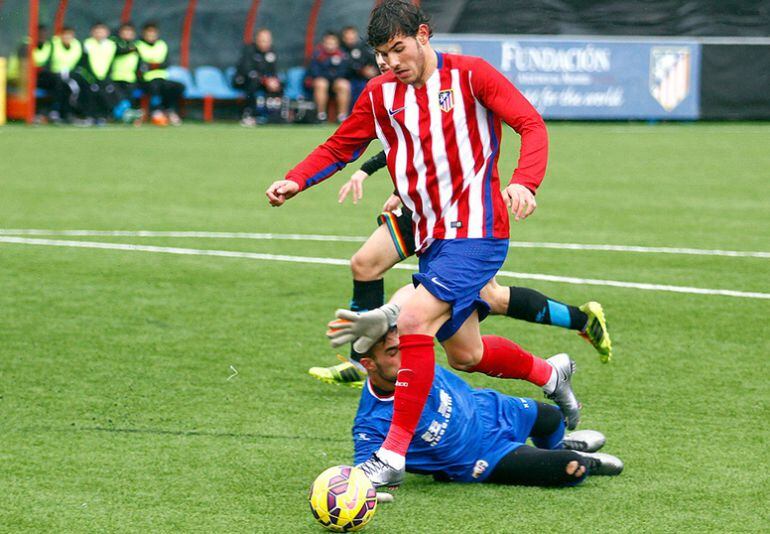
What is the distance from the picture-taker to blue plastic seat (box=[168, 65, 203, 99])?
27530 millimetres

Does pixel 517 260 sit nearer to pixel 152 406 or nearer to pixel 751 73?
pixel 152 406

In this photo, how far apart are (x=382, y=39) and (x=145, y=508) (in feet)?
6.25

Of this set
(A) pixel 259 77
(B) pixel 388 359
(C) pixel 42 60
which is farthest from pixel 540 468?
(A) pixel 259 77

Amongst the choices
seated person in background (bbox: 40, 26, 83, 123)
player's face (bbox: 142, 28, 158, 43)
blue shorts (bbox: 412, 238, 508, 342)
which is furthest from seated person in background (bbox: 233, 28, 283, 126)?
blue shorts (bbox: 412, 238, 508, 342)

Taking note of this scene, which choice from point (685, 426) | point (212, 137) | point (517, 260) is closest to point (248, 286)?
point (517, 260)

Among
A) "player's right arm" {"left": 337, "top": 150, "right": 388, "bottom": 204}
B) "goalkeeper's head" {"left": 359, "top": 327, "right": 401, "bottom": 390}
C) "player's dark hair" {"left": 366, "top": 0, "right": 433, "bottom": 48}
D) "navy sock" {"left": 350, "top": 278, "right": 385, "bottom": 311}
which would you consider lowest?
"navy sock" {"left": 350, "top": 278, "right": 385, "bottom": 311}

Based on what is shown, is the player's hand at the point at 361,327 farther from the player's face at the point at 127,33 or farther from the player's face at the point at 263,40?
Answer: the player's face at the point at 263,40

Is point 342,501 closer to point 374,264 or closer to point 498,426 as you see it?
point 498,426

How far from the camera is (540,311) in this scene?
641cm

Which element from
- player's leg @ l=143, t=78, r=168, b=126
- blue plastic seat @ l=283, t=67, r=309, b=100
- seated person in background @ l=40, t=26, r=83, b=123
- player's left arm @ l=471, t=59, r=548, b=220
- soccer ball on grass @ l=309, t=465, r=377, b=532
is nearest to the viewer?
soccer ball on grass @ l=309, t=465, r=377, b=532

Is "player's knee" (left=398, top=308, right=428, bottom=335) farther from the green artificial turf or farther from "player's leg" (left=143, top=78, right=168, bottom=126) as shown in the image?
"player's leg" (left=143, top=78, right=168, bottom=126)

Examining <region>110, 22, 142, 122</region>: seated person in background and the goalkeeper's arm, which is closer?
the goalkeeper's arm

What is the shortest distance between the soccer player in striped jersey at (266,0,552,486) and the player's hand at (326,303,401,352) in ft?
0.66

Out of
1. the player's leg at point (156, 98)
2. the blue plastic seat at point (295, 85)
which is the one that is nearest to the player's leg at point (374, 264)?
the player's leg at point (156, 98)
